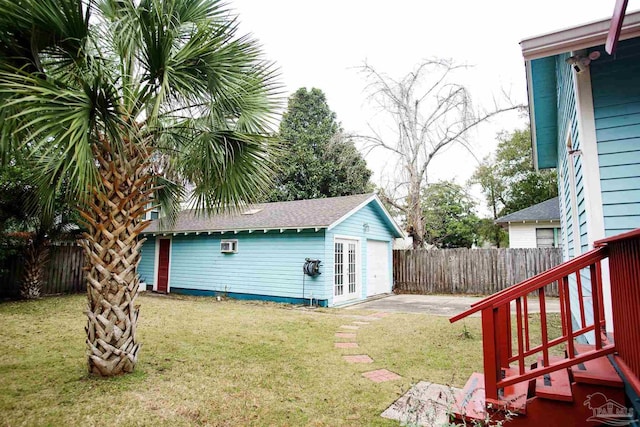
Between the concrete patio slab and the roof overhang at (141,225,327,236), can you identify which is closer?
the concrete patio slab

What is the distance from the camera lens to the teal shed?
10.2 meters

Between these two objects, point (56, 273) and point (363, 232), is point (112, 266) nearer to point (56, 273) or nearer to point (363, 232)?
point (363, 232)

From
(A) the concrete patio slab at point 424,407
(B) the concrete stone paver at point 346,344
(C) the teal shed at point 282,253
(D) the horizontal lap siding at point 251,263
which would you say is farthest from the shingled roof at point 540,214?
(A) the concrete patio slab at point 424,407

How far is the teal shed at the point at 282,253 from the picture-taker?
33.6ft

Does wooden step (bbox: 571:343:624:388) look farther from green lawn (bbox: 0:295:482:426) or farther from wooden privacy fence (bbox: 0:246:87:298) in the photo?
wooden privacy fence (bbox: 0:246:87:298)

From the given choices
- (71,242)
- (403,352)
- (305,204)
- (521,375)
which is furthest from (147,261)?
(521,375)

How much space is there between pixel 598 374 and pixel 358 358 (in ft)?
9.82

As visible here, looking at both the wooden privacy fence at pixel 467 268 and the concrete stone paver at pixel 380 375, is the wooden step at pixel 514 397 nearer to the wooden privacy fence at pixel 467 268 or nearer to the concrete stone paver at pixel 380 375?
the concrete stone paver at pixel 380 375

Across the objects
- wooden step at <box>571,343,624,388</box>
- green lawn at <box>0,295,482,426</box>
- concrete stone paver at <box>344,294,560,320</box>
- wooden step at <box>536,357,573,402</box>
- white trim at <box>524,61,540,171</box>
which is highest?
white trim at <box>524,61,540,171</box>

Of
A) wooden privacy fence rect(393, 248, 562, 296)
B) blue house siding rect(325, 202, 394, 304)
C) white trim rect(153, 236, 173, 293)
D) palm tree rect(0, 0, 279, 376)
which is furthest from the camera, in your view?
white trim rect(153, 236, 173, 293)

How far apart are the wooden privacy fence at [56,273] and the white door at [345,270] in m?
7.81

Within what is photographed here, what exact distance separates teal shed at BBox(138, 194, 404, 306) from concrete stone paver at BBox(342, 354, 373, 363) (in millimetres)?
4952

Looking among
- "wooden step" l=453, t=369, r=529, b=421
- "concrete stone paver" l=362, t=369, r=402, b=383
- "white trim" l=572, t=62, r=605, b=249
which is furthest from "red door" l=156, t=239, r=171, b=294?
"white trim" l=572, t=62, r=605, b=249

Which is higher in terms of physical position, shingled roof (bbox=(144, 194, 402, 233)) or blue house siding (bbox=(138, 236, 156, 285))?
shingled roof (bbox=(144, 194, 402, 233))
